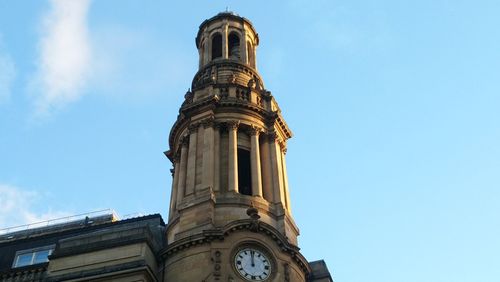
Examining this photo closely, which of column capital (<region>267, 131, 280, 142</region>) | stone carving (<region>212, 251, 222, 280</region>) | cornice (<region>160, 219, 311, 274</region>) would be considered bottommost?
stone carving (<region>212, 251, 222, 280</region>)

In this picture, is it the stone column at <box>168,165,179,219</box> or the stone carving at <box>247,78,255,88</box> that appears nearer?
the stone column at <box>168,165,179,219</box>

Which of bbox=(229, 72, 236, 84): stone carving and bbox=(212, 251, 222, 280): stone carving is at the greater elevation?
bbox=(229, 72, 236, 84): stone carving

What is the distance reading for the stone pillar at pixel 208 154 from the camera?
102ft

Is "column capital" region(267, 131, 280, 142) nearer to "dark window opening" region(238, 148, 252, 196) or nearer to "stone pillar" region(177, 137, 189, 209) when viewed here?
"dark window opening" region(238, 148, 252, 196)

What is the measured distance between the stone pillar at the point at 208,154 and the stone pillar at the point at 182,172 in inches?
62.9

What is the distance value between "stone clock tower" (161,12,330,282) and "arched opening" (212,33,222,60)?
1052 mm

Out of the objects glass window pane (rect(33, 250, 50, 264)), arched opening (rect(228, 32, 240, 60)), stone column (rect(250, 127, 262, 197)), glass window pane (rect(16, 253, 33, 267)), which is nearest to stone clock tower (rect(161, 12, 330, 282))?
stone column (rect(250, 127, 262, 197))

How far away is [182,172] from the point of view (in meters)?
33.1

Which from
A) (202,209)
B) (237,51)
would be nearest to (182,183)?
(202,209)

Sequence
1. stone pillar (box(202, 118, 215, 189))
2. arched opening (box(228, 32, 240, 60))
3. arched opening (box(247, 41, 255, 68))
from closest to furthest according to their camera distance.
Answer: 1. stone pillar (box(202, 118, 215, 189))
2. arched opening (box(247, 41, 255, 68))
3. arched opening (box(228, 32, 240, 60))

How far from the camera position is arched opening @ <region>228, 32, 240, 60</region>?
42.2 meters

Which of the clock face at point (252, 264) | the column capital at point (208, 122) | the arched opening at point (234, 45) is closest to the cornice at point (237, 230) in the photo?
the clock face at point (252, 264)

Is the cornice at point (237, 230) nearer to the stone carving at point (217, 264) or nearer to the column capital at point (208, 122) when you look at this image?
the stone carving at point (217, 264)

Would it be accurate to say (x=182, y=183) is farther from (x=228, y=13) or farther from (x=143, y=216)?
(x=228, y=13)
